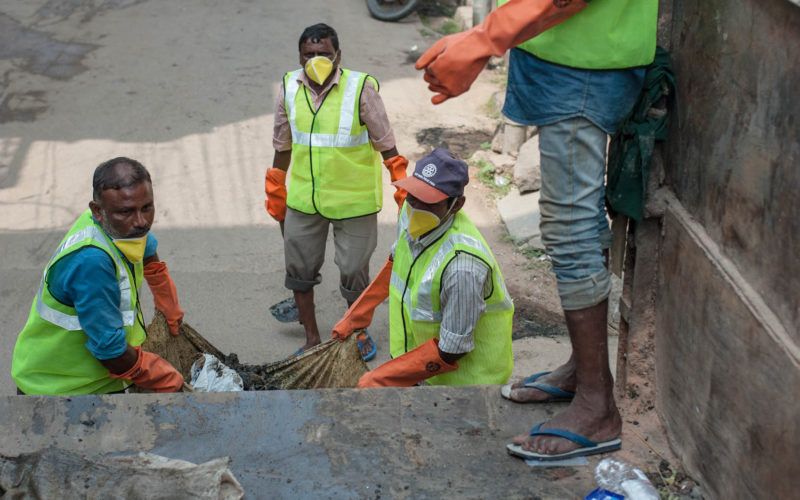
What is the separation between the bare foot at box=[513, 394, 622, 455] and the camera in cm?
294

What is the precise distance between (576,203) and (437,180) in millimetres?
770

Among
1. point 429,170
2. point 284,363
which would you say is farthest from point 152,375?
point 429,170

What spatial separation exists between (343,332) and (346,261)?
46.4 inches

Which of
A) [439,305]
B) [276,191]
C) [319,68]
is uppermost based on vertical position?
[319,68]

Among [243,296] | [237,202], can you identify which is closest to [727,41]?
[243,296]

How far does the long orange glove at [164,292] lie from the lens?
4395 millimetres

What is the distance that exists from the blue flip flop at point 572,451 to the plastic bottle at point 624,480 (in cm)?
5

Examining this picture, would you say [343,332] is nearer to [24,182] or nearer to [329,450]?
[329,450]

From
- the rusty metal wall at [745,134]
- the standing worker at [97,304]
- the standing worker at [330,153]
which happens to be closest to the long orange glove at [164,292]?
the standing worker at [97,304]

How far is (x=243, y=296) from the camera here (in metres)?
6.46

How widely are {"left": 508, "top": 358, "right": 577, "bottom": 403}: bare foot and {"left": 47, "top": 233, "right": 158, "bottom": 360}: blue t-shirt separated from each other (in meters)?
1.44

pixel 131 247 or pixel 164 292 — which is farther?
pixel 164 292

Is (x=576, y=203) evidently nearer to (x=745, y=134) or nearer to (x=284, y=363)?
(x=745, y=134)

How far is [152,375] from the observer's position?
147 inches
